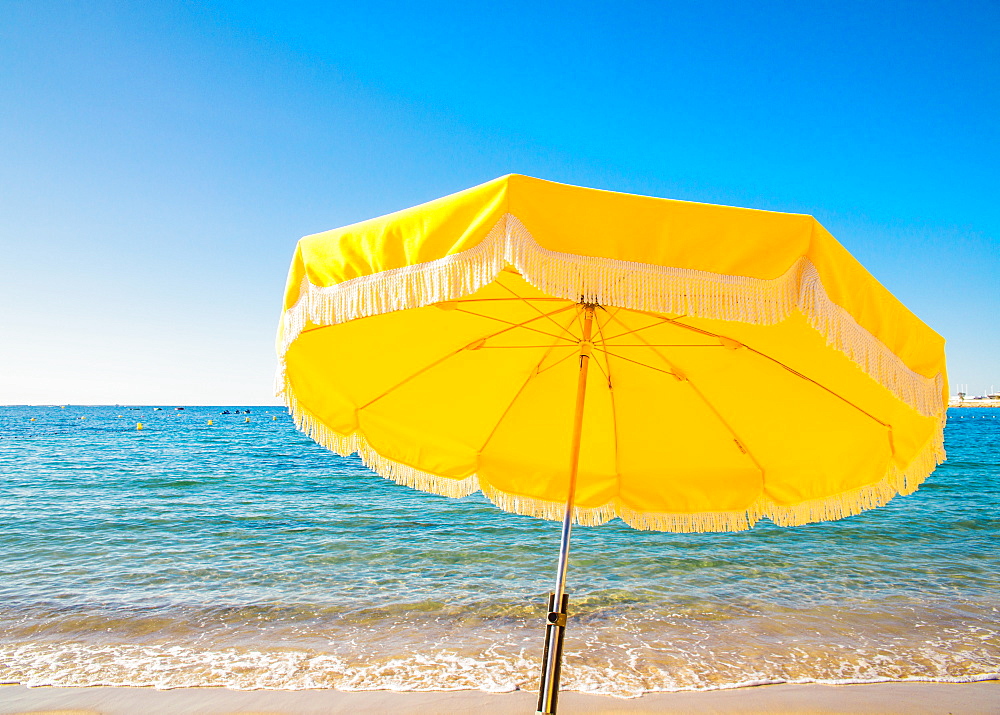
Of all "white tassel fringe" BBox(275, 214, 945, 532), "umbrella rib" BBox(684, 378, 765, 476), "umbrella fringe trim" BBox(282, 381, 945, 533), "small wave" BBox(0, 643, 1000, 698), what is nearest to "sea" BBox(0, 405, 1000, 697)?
"small wave" BBox(0, 643, 1000, 698)

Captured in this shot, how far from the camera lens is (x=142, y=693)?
4.75m

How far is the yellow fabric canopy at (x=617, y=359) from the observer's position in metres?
1.65

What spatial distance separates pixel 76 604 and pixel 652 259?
8.02 meters

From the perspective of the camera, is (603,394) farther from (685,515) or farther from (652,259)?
(652,259)

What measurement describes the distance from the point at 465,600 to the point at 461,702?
8.97 ft

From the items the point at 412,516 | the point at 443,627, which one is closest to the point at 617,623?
the point at 443,627

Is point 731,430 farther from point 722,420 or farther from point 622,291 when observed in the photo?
point 622,291

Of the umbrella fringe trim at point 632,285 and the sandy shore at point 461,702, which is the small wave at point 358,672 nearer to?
the sandy shore at point 461,702

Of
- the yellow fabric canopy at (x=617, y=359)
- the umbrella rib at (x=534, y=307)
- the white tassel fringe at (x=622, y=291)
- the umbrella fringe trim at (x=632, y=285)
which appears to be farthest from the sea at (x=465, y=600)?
the umbrella fringe trim at (x=632, y=285)

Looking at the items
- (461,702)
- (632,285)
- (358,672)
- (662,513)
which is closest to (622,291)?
(632,285)

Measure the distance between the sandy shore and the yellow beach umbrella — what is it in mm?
2319

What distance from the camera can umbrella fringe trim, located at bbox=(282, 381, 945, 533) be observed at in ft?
8.78

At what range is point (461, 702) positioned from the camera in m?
4.68

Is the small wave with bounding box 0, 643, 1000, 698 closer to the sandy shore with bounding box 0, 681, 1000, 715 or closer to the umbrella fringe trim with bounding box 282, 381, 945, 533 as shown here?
the sandy shore with bounding box 0, 681, 1000, 715
